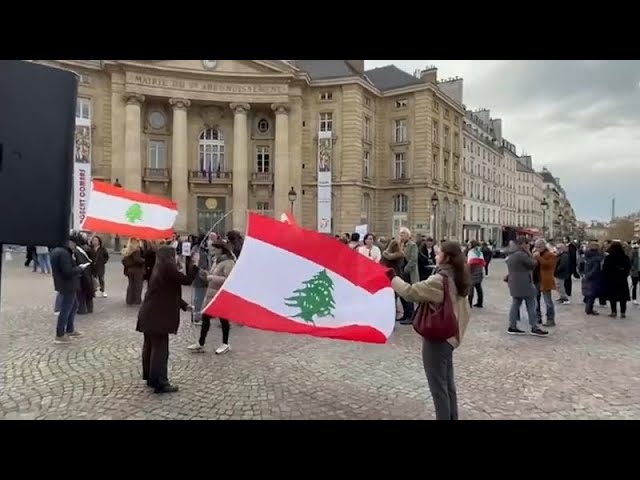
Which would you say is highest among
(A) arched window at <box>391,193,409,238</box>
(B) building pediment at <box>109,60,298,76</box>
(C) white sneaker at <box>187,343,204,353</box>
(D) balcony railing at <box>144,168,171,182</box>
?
(B) building pediment at <box>109,60,298,76</box>

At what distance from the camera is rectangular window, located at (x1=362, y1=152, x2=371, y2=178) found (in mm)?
41500

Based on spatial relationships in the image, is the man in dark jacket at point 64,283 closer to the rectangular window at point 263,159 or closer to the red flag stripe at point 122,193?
the red flag stripe at point 122,193

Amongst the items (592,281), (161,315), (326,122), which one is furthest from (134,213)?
(326,122)

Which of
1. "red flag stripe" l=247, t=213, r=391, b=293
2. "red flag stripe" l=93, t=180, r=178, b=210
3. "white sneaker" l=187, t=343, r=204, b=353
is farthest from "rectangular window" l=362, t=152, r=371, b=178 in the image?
"red flag stripe" l=247, t=213, r=391, b=293

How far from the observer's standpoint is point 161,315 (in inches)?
197

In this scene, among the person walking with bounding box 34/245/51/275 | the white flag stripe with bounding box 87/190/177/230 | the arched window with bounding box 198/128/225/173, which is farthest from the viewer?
the arched window with bounding box 198/128/225/173

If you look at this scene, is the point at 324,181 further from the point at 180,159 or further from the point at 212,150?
Result: the point at 180,159

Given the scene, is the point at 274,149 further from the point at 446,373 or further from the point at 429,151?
the point at 446,373

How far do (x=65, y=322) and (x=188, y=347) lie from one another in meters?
2.26

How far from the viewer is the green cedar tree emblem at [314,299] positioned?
4199 millimetres

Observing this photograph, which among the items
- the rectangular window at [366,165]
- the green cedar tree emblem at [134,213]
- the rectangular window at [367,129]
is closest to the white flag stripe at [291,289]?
the green cedar tree emblem at [134,213]

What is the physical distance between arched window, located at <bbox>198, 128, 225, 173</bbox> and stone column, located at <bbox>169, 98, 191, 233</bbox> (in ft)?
6.80

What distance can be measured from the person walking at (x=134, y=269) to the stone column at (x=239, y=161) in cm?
2648

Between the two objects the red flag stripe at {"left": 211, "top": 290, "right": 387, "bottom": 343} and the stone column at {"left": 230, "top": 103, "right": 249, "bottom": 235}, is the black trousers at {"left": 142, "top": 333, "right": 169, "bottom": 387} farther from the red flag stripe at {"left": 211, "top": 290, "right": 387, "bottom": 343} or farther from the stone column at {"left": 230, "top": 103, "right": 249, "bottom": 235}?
the stone column at {"left": 230, "top": 103, "right": 249, "bottom": 235}
